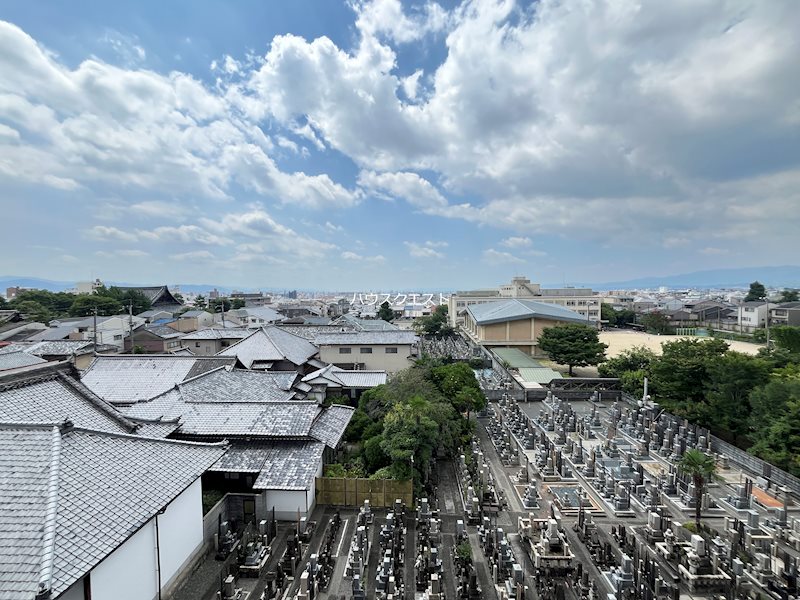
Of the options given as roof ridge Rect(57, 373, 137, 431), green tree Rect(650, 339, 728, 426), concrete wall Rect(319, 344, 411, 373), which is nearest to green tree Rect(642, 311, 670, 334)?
green tree Rect(650, 339, 728, 426)

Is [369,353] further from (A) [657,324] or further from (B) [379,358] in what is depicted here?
(A) [657,324]

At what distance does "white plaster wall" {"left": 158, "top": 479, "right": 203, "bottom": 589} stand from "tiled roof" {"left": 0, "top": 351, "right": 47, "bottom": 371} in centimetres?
3075

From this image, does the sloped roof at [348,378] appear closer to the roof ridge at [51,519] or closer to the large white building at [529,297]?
the roof ridge at [51,519]

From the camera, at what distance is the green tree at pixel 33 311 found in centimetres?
6372

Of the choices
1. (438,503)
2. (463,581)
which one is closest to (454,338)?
(438,503)

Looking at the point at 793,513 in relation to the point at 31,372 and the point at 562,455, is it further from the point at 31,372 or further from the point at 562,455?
the point at 31,372

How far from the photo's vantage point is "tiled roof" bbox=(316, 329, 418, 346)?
3672cm

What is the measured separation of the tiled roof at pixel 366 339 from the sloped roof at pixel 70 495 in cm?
2462

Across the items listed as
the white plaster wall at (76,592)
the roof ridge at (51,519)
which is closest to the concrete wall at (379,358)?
the roof ridge at (51,519)

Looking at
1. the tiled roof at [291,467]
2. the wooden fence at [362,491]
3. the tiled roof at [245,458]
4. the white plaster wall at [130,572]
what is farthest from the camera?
the wooden fence at [362,491]

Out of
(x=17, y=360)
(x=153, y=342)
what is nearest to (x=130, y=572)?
(x=17, y=360)

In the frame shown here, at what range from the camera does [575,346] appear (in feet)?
143

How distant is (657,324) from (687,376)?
65209 millimetres

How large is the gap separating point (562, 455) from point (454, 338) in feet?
179
